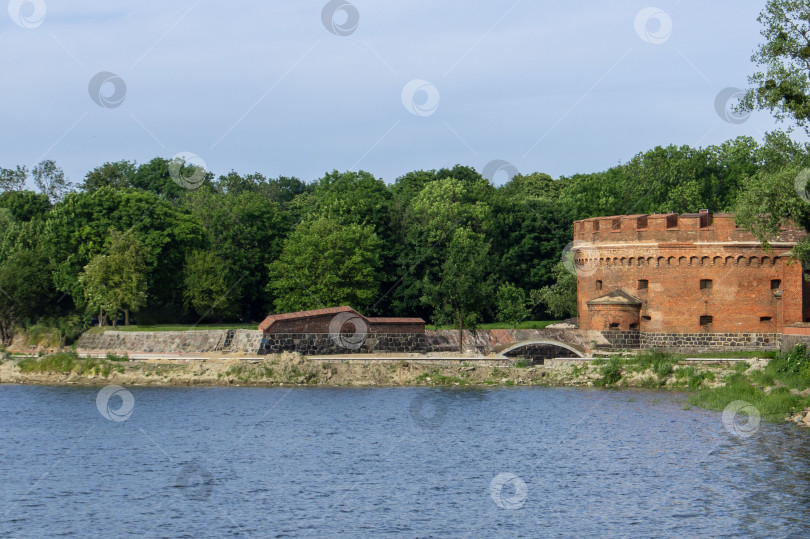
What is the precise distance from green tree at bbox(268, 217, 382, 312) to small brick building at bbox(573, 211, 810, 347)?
1524 cm

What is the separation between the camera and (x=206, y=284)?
5966 centimetres

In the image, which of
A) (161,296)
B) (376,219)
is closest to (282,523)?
(161,296)

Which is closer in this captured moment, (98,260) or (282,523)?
(282,523)

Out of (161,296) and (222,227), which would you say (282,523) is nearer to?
(161,296)

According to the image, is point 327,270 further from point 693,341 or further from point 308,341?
point 693,341

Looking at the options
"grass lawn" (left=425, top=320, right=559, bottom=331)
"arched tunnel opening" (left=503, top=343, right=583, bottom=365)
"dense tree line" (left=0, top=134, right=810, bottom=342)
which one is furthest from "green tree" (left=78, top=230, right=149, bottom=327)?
"arched tunnel opening" (left=503, top=343, right=583, bottom=365)

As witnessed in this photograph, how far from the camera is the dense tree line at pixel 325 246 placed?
5669cm

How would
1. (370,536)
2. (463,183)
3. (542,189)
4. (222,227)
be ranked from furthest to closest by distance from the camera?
(542,189) < (463,183) < (222,227) < (370,536)

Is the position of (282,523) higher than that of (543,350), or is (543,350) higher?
(543,350)

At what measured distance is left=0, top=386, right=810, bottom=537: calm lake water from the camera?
792 inches

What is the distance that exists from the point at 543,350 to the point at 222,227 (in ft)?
99.4

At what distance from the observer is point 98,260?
54812 millimetres

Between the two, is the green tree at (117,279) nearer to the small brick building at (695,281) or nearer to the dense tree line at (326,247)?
the dense tree line at (326,247)

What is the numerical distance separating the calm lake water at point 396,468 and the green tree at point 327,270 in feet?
69.2
